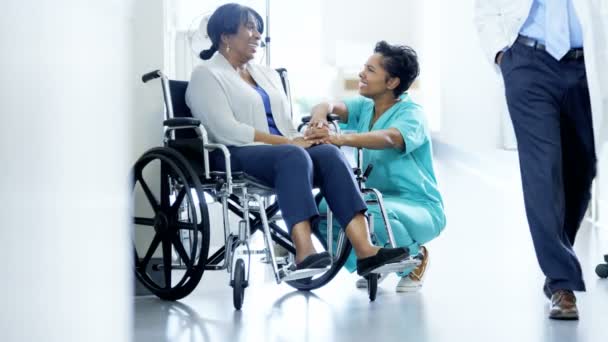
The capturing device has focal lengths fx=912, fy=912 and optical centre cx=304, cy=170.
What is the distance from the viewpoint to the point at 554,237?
2.33 meters

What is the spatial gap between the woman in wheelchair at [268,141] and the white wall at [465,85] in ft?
15.9

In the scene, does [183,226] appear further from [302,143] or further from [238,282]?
[302,143]

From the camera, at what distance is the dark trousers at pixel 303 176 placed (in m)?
2.60

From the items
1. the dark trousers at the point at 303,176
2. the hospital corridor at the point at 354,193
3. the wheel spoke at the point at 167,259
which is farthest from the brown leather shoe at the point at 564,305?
the wheel spoke at the point at 167,259

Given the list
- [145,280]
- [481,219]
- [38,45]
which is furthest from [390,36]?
[38,45]

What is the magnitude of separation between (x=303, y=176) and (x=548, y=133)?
692mm

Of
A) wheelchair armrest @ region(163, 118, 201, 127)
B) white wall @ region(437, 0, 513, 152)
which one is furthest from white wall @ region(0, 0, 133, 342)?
white wall @ region(437, 0, 513, 152)

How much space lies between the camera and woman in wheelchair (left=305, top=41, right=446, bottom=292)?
118 inches

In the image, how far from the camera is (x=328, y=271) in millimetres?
2910

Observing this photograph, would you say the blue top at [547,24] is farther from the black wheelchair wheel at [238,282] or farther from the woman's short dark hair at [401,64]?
the black wheelchair wheel at [238,282]

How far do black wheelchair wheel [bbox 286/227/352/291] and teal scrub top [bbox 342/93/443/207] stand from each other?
35 centimetres

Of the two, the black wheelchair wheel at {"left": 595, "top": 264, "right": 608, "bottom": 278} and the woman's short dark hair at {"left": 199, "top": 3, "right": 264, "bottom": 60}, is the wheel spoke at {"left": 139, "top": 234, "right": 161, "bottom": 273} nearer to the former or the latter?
the woman's short dark hair at {"left": 199, "top": 3, "right": 264, "bottom": 60}

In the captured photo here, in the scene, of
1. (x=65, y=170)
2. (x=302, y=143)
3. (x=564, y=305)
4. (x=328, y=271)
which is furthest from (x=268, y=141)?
(x=65, y=170)

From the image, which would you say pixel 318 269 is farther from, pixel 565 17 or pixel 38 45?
pixel 38 45
